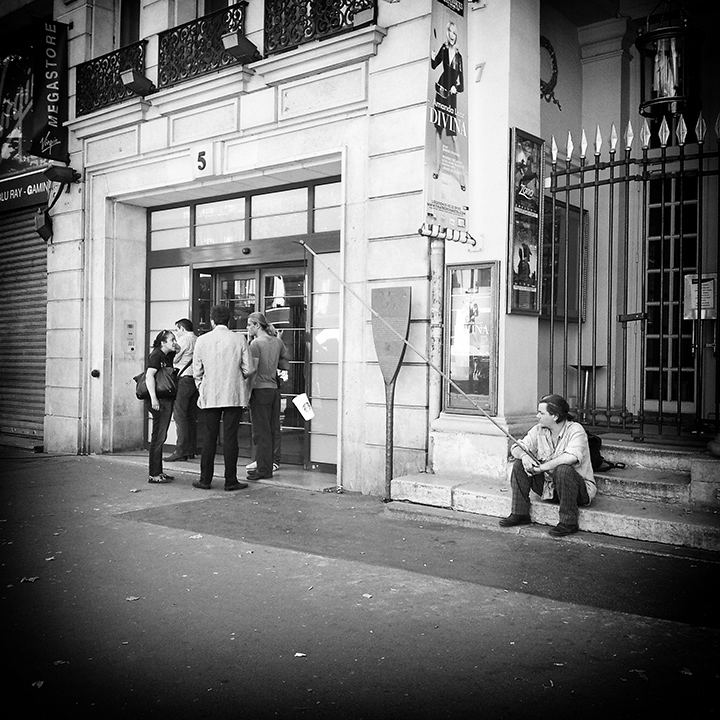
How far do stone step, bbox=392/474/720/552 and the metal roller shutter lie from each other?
7.60 meters

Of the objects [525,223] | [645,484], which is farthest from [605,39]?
[645,484]

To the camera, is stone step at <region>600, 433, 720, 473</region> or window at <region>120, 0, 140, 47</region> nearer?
stone step at <region>600, 433, 720, 473</region>

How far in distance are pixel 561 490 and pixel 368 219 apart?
365 cm

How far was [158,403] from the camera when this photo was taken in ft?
27.6

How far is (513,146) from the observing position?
23.9 feet

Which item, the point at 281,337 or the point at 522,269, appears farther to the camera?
the point at 281,337

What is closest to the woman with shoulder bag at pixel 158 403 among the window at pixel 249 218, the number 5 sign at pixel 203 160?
the window at pixel 249 218

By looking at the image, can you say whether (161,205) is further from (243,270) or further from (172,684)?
(172,684)

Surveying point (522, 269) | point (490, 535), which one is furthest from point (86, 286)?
point (490, 535)

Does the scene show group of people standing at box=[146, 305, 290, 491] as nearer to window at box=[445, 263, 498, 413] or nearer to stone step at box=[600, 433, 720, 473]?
window at box=[445, 263, 498, 413]

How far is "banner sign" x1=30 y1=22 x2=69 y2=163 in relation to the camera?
38.1ft

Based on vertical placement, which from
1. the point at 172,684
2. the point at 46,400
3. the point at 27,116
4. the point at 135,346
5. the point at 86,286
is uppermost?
the point at 27,116

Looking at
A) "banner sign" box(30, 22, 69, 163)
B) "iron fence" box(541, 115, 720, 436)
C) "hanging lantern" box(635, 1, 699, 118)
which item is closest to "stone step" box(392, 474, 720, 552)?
"iron fence" box(541, 115, 720, 436)

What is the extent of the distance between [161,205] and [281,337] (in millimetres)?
3334
